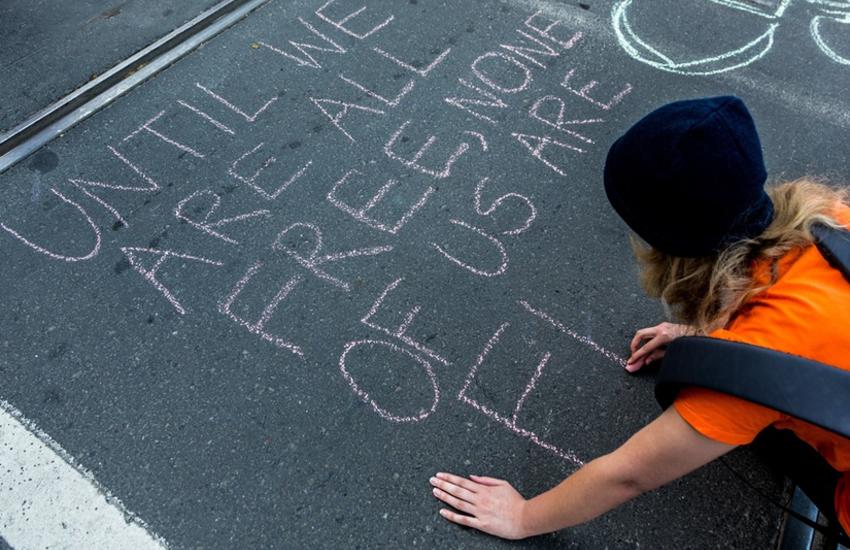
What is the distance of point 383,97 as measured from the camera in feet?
11.1

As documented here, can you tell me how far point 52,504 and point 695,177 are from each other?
2.22 meters

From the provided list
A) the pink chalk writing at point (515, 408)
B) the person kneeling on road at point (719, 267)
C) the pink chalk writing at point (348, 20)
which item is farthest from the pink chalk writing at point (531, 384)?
the pink chalk writing at point (348, 20)

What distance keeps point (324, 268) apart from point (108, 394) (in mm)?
968

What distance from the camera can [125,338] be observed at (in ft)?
8.09

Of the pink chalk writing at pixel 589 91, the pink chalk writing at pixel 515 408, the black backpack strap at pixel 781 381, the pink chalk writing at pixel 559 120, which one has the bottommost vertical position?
the pink chalk writing at pixel 515 408

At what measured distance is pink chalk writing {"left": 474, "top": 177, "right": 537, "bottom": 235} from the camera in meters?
2.84

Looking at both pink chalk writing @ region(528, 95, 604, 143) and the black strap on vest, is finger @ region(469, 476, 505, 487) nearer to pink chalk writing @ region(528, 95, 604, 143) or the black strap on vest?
the black strap on vest

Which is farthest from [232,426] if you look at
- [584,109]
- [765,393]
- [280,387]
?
[584,109]

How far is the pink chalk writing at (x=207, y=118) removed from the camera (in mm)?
3230

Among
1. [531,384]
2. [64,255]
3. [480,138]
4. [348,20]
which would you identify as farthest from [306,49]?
[531,384]

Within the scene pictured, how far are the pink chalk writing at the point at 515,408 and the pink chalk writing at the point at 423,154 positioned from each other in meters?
0.96

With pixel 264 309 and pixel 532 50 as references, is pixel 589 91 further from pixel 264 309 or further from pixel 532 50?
pixel 264 309

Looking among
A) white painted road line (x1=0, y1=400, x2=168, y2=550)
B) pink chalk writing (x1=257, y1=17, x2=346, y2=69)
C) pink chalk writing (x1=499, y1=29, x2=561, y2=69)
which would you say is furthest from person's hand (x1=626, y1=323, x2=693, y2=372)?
pink chalk writing (x1=257, y1=17, x2=346, y2=69)

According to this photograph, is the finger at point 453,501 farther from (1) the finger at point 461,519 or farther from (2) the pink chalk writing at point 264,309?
(2) the pink chalk writing at point 264,309
